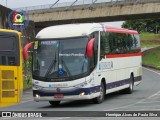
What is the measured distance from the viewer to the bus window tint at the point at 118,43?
72.0 feet

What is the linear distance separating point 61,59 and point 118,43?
196 inches

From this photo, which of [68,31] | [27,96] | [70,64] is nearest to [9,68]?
[70,64]

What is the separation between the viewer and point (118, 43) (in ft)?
79.0

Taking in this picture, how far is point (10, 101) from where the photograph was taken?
1684cm

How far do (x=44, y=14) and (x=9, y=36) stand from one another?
59.8 m

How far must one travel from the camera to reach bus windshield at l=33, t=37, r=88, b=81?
1975cm

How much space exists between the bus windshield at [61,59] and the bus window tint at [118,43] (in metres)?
1.79

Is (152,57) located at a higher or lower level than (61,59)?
lower

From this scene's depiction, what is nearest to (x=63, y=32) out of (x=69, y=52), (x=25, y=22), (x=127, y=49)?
(x=69, y=52)

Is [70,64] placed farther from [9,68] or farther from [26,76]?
[26,76]

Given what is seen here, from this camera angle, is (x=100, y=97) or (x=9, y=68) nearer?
(x=9, y=68)

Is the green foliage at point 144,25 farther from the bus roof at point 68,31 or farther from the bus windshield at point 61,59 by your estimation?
the bus windshield at point 61,59

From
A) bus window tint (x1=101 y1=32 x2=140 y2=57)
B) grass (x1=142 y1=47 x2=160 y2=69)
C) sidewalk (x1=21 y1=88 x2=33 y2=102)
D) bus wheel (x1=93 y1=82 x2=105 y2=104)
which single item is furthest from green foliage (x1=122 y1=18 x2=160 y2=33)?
bus wheel (x1=93 y1=82 x2=105 y2=104)

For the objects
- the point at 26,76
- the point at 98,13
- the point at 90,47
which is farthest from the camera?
the point at 98,13
